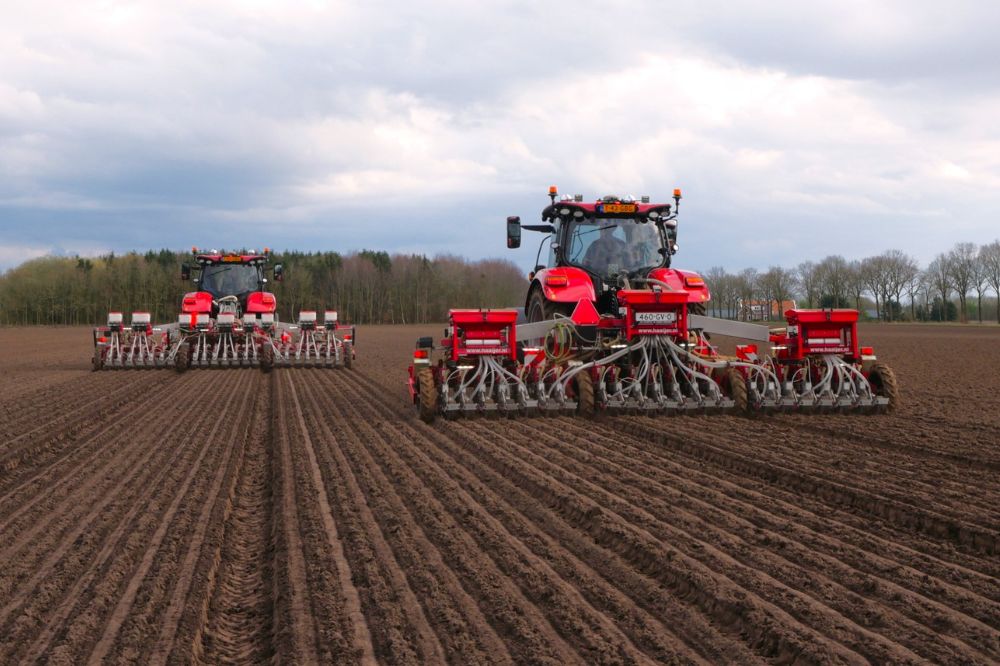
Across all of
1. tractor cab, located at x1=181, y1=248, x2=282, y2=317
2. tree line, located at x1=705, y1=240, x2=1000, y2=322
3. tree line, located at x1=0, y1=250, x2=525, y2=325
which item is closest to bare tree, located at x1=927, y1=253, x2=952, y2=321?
tree line, located at x1=705, y1=240, x2=1000, y2=322

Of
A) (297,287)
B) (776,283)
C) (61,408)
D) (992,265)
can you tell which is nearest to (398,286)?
(297,287)

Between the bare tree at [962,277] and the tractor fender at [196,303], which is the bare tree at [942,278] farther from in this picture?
the tractor fender at [196,303]

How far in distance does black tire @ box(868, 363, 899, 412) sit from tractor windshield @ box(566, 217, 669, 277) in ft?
9.34

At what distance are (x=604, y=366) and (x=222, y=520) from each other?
17.8ft

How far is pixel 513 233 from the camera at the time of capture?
1075 centimetres

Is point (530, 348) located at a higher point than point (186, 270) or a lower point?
lower

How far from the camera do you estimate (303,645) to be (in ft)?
10.8

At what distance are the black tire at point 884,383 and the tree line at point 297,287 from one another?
170 feet

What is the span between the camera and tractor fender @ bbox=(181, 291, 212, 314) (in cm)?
1964

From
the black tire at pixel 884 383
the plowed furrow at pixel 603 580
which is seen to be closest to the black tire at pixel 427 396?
the plowed furrow at pixel 603 580

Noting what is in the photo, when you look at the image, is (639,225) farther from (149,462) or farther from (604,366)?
(149,462)

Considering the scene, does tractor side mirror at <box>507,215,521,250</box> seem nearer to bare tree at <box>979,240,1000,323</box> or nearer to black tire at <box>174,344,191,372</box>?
black tire at <box>174,344,191,372</box>

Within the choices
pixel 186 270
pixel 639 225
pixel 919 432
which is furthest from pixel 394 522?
pixel 186 270

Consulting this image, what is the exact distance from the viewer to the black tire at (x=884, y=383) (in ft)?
31.3
